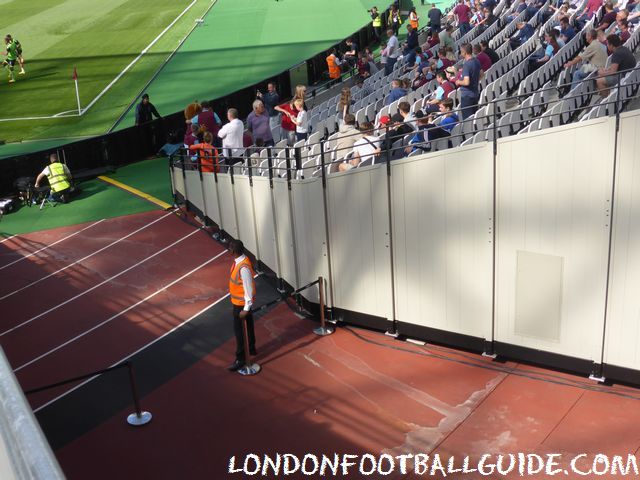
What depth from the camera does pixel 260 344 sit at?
1092 cm

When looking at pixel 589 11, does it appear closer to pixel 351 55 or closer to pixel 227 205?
pixel 351 55

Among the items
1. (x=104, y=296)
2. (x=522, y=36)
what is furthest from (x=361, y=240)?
(x=522, y=36)

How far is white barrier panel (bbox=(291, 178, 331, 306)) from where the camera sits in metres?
11.0

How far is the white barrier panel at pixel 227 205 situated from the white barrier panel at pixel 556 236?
20.3 ft

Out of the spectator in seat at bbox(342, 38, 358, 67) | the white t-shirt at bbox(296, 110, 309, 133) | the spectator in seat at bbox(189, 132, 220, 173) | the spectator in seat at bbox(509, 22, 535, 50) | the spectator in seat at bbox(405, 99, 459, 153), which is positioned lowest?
the spectator in seat at bbox(189, 132, 220, 173)

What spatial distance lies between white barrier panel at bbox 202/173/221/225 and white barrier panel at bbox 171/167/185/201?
1.85 m

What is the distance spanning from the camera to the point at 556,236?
883 centimetres

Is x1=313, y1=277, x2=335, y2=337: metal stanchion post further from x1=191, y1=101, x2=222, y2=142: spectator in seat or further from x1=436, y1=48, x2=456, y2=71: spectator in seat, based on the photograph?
x1=436, y1=48, x2=456, y2=71: spectator in seat

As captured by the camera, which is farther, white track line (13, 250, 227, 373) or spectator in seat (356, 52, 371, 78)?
spectator in seat (356, 52, 371, 78)

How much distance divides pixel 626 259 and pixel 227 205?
808 cm

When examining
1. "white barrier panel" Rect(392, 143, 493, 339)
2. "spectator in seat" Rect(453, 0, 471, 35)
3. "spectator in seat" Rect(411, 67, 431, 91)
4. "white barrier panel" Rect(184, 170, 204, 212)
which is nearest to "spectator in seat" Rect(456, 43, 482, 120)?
"white barrier panel" Rect(392, 143, 493, 339)

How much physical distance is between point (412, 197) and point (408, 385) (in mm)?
2474

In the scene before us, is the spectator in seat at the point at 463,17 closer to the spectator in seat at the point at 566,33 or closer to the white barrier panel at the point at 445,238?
the spectator in seat at the point at 566,33

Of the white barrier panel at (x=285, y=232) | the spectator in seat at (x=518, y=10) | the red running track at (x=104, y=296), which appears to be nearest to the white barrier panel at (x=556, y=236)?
the white barrier panel at (x=285, y=232)
